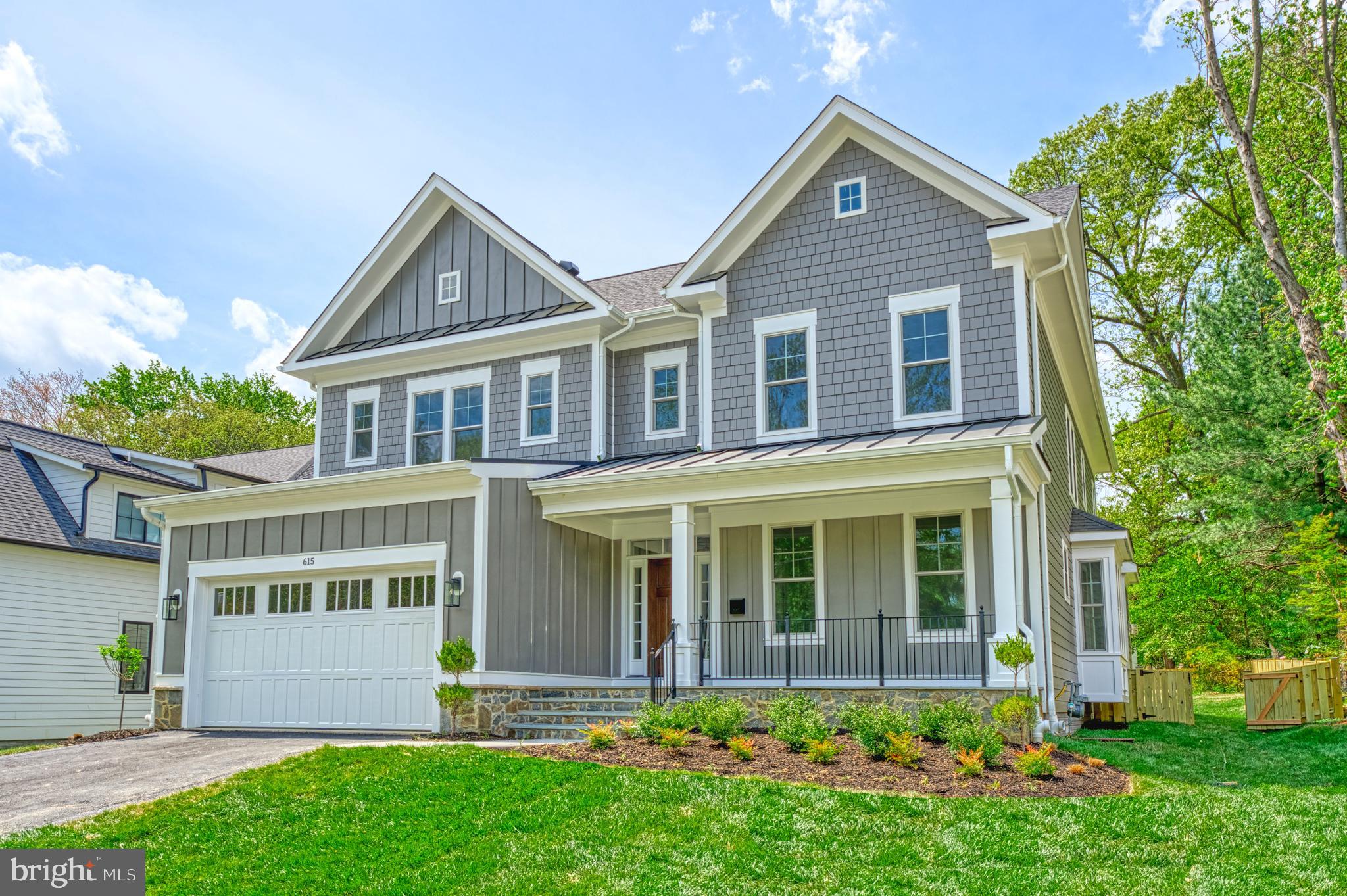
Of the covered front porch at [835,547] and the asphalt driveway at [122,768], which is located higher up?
the covered front porch at [835,547]

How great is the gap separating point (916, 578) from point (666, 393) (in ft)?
15.7

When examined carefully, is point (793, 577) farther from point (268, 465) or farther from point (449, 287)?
point (268, 465)

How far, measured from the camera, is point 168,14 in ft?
48.2

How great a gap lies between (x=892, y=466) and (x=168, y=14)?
445 inches

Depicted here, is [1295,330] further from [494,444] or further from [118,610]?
[118,610]

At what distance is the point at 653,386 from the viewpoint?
661 inches

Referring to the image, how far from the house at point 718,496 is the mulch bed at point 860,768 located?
6.48 ft

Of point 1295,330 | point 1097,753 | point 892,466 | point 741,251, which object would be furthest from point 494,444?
point 1295,330

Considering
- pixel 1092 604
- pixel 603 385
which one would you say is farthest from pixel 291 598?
pixel 1092 604

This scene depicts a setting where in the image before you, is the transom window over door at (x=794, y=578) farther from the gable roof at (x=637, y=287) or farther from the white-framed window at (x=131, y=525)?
the white-framed window at (x=131, y=525)

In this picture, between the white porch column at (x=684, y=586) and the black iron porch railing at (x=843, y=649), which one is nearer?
the white porch column at (x=684, y=586)

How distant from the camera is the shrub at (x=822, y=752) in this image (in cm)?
978

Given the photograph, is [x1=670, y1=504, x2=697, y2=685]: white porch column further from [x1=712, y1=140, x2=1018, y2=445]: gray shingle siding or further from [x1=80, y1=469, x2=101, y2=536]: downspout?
[x1=80, y1=469, x2=101, y2=536]: downspout

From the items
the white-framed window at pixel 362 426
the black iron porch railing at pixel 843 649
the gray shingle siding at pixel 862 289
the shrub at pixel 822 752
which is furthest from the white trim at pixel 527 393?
the shrub at pixel 822 752
